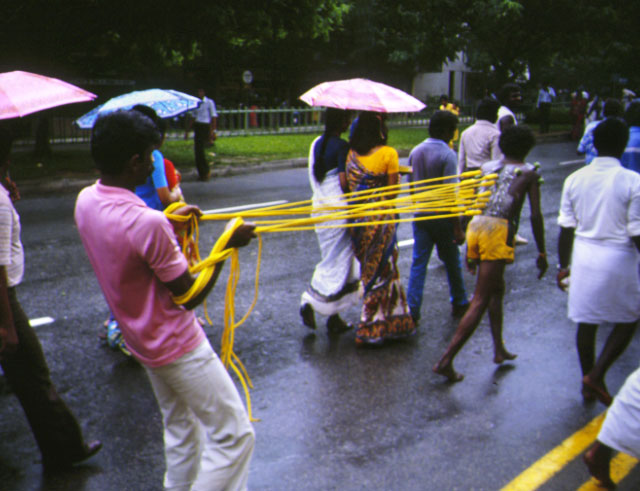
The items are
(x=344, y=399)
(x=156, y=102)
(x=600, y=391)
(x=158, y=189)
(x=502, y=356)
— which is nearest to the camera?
(x=600, y=391)

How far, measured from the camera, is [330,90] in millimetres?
5043

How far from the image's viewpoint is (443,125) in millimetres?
5406

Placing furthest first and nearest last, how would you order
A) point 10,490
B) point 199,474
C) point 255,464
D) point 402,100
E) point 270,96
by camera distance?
point 270,96
point 402,100
point 255,464
point 10,490
point 199,474

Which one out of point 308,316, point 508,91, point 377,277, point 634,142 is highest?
point 508,91

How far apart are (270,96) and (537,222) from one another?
33.2 m

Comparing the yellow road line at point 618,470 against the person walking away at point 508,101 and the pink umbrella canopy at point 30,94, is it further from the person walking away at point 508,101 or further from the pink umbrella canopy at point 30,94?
the person walking away at point 508,101

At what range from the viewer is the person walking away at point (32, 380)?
3.14 metres

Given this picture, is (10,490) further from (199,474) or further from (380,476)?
(380,476)

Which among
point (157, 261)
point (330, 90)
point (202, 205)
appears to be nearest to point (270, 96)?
point (202, 205)

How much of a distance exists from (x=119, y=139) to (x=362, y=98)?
A: 266 cm

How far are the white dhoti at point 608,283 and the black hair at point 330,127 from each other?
6.31ft

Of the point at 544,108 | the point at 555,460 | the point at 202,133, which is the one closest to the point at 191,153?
the point at 202,133

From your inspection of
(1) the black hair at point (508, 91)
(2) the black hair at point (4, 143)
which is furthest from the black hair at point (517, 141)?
(1) the black hair at point (508, 91)

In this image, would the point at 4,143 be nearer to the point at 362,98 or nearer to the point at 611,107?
the point at 362,98
